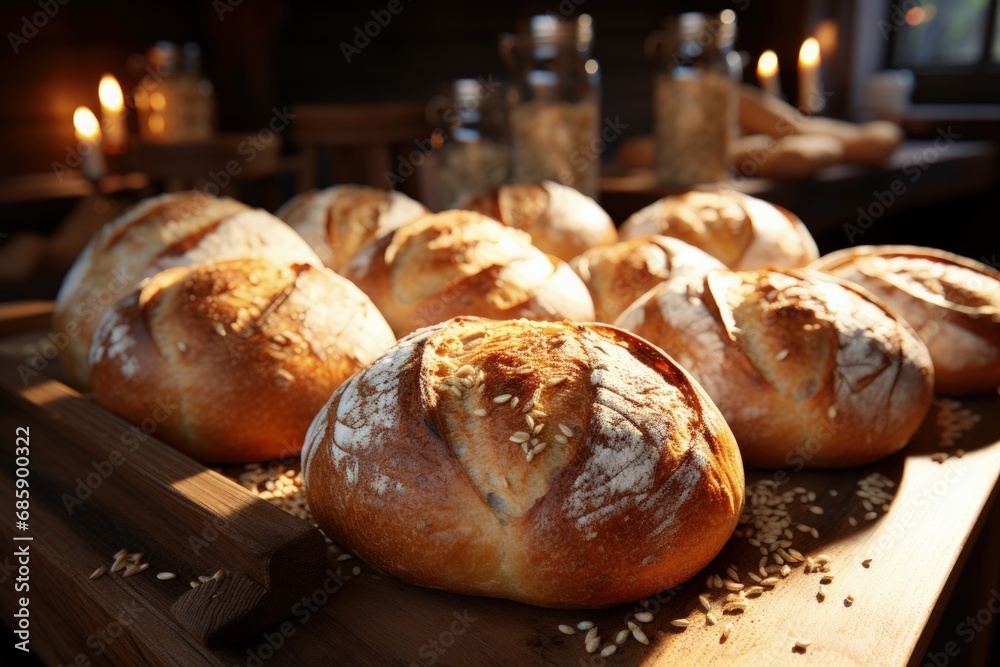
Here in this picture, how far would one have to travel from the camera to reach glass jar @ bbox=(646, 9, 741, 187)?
2.85 m

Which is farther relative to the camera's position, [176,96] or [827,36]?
[827,36]

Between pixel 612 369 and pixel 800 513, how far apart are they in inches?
17.3

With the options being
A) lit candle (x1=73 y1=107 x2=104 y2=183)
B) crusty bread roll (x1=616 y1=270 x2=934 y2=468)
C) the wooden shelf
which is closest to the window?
the wooden shelf

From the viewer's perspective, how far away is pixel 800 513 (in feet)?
4.09

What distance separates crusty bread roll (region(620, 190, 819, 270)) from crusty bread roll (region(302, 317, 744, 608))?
3.16ft

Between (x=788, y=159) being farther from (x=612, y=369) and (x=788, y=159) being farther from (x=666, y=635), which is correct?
(x=666, y=635)

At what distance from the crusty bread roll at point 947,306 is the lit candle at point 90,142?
8.98 ft

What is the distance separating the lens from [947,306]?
163 centimetres

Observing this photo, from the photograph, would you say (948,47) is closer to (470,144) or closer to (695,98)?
(695,98)

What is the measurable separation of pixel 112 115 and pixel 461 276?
2276 millimetres

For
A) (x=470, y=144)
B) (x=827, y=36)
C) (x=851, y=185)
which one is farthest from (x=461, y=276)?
(x=827, y=36)

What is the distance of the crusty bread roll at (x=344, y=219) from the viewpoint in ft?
6.68

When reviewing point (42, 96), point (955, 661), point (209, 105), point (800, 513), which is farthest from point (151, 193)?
point (955, 661)

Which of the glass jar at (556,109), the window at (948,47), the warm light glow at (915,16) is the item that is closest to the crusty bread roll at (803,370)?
the glass jar at (556,109)
